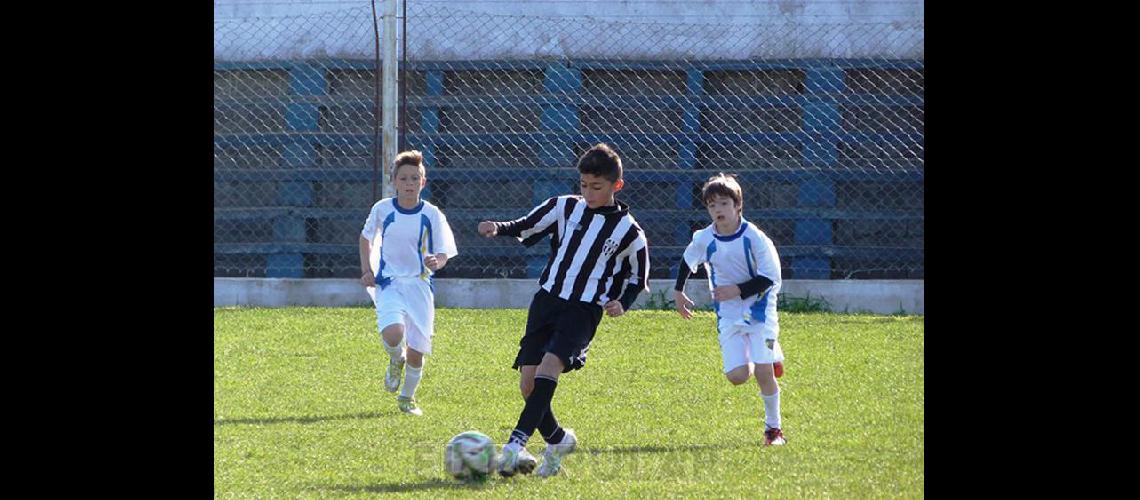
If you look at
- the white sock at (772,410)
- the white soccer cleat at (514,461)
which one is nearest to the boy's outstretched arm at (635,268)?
the white soccer cleat at (514,461)

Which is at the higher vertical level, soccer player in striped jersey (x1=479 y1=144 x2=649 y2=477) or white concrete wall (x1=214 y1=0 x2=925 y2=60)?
white concrete wall (x1=214 y1=0 x2=925 y2=60)

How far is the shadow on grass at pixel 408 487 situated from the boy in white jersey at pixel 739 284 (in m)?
1.82

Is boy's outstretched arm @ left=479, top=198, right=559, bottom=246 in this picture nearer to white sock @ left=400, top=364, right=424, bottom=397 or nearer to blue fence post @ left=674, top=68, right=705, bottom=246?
white sock @ left=400, top=364, right=424, bottom=397

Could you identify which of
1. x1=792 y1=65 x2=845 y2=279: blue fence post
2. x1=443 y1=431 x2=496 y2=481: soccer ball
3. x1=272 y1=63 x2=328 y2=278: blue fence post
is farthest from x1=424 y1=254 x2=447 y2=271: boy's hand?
x1=792 y1=65 x2=845 y2=279: blue fence post

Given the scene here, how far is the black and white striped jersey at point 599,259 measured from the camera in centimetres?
622

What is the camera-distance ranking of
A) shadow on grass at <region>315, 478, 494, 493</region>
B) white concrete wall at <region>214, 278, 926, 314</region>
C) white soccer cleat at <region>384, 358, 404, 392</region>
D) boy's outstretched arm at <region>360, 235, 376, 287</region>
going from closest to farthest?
1. shadow on grass at <region>315, 478, 494, 493</region>
2. boy's outstretched arm at <region>360, 235, 376, 287</region>
3. white soccer cleat at <region>384, 358, 404, 392</region>
4. white concrete wall at <region>214, 278, 926, 314</region>

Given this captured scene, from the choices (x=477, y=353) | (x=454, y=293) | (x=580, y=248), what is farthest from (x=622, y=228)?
(x=454, y=293)

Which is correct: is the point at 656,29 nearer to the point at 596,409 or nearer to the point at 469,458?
the point at 596,409

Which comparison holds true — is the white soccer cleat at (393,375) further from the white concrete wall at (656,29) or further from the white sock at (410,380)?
the white concrete wall at (656,29)

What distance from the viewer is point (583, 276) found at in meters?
6.22

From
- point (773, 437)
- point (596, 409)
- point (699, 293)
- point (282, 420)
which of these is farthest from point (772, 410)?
point (699, 293)

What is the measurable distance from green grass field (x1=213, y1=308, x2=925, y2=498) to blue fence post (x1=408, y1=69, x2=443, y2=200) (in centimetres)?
150

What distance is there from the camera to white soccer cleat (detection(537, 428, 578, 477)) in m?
5.81

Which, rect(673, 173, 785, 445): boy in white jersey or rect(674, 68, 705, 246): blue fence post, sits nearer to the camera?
rect(673, 173, 785, 445): boy in white jersey
